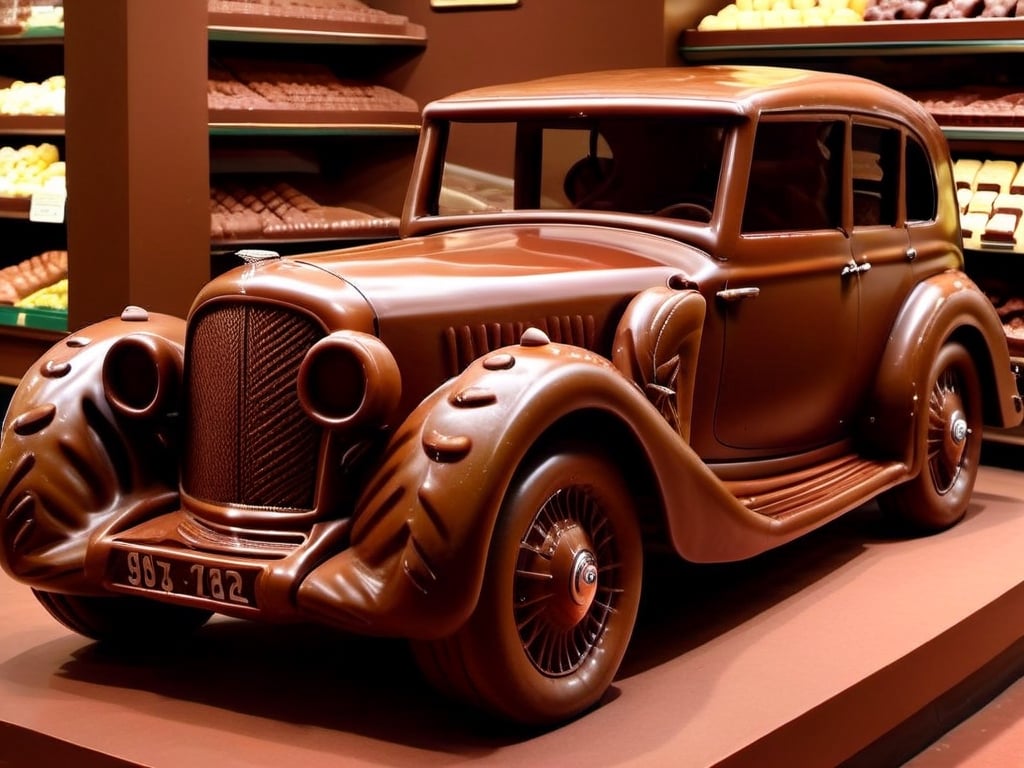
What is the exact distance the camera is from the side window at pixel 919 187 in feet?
15.1

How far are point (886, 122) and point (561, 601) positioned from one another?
2.21 metres

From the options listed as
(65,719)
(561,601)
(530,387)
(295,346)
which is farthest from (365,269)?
(65,719)

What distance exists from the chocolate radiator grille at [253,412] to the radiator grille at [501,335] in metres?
0.31

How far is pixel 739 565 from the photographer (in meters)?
4.02

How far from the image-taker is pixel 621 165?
154 inches

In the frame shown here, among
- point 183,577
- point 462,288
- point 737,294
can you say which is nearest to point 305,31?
point 737,294

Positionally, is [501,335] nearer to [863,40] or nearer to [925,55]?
[863,40]

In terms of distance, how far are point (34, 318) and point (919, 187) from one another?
3528mm

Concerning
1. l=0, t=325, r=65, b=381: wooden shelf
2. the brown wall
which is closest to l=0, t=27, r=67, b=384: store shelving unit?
l=0, t=325, r=65, b=381: wooden shelf

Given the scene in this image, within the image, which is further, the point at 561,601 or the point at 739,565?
the point at 739,565

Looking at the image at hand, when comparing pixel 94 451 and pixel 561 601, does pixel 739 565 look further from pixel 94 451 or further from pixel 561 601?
pixel 94 451

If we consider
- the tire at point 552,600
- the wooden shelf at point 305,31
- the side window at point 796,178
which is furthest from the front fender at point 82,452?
the wooden shelf at point 305,31

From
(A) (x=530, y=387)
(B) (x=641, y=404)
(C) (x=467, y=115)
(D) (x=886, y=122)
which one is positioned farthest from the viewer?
(D) (x=886, y=122)

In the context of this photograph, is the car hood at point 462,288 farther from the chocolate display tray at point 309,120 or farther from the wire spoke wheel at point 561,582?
the chocolate display tray at point 309,120
